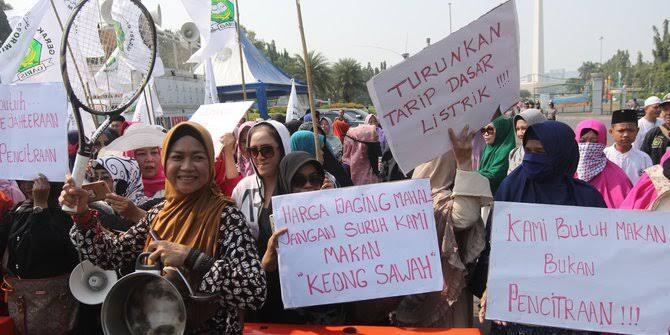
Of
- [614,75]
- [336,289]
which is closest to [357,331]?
[336,289]

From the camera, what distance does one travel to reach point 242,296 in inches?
69.8

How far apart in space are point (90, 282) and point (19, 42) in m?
3.37

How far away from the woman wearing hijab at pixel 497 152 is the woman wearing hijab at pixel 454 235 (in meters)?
1.98

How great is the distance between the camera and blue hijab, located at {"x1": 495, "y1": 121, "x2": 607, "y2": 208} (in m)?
2.25

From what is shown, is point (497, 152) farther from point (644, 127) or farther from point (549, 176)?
point (644, 127)

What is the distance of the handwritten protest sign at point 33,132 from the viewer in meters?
2.37

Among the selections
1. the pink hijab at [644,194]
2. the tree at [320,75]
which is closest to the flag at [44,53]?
the pink hijab at [644,194]

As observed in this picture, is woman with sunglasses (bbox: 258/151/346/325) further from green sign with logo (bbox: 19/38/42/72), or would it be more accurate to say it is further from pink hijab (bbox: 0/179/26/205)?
green sign with logo (bbox: 19/38/42/72)

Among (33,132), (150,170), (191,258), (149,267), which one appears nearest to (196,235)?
(191,258)

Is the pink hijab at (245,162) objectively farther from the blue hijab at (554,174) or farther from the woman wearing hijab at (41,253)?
the blue hijab at (554,174)

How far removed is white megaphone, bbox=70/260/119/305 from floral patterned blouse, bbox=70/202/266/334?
458 millimetres

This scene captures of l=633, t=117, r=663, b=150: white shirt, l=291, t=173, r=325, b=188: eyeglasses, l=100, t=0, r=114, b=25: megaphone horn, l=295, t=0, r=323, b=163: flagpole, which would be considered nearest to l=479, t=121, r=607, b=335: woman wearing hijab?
l=291, t=173, r=325, b=188: eyeglasses

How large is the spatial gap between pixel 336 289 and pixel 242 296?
49 centimetres

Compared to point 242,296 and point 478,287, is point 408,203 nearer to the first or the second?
point 478,287
